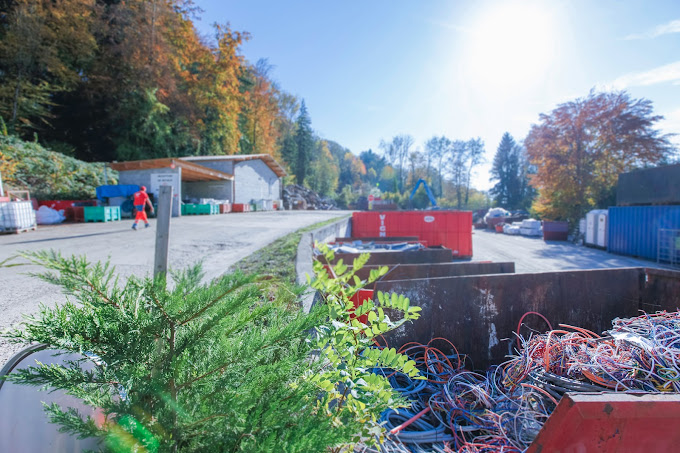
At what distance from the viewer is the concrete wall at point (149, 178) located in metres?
18.0

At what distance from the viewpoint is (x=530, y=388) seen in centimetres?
249

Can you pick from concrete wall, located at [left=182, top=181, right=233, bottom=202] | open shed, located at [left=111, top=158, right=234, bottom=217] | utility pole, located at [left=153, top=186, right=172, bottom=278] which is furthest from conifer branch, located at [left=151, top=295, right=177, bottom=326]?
concrete wall, located at [left=182, top=181, right=233, bottom=202]

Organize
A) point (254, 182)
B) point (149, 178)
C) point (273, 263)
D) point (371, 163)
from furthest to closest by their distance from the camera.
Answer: point (371, 163) → point (254, 182) → point (149, 178) → point (273, 263)

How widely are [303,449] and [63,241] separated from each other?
999cm

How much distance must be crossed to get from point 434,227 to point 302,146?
54949 millimetres

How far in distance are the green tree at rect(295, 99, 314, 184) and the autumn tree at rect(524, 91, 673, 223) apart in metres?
45.4

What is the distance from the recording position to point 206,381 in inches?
45.7

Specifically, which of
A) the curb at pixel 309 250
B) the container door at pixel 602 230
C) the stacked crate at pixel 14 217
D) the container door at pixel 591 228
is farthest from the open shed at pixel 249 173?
the container door at pixel 602 230

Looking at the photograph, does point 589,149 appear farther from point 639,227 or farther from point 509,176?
point 509,176

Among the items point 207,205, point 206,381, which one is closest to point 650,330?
point 206,381

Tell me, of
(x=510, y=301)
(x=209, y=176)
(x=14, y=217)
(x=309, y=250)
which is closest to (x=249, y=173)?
(x=209, y=176)

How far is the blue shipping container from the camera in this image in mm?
12602

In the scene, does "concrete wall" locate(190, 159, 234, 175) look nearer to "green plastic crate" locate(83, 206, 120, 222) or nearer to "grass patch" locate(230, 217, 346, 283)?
"green plastic crate" locate(83, 206, 120, 222)

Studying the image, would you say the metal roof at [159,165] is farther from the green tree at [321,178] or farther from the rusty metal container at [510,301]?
the green tree at [321,178]
